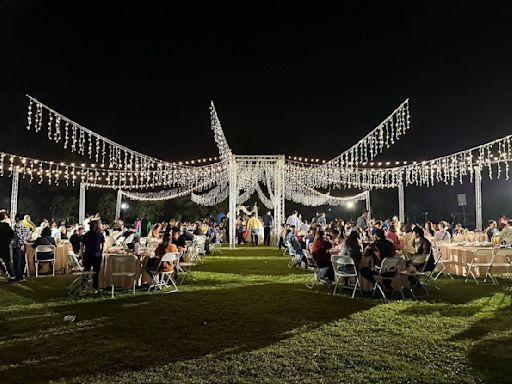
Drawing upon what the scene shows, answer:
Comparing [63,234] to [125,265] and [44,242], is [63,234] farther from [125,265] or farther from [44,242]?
[125,265]

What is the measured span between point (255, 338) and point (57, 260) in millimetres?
7337

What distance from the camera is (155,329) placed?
503 centimetres

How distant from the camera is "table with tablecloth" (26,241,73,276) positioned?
988cm

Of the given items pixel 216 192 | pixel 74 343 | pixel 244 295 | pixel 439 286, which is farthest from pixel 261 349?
pixel 216 192

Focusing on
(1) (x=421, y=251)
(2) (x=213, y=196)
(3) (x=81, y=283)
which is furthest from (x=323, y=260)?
(2) (x=213, y=196)

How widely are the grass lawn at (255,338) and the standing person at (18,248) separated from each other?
1474 mm

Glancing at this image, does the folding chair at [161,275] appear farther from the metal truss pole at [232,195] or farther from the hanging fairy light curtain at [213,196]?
the hanging fairy light curtain at [213,196]

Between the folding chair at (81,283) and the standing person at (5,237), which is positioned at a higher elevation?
the standing person at (5,237)

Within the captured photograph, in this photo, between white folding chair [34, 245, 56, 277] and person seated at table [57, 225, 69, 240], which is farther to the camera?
person seated at table [57, 225, 69, 240]

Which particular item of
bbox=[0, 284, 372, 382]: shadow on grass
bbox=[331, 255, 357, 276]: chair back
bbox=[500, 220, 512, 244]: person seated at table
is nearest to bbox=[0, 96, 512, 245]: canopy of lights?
bbox=[500, 220, 512, 244]: person seated at table

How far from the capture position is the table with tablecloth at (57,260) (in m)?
9.88

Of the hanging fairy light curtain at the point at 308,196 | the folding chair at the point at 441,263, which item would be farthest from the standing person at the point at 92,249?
the hanging fairy light curtain at the point at 308,196

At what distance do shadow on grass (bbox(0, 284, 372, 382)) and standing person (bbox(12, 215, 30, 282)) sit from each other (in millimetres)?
3216

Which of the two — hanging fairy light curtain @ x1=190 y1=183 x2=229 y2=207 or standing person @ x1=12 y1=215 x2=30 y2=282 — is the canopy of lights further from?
standing person @ x1=12 y1=215 x2=30 y2=282
